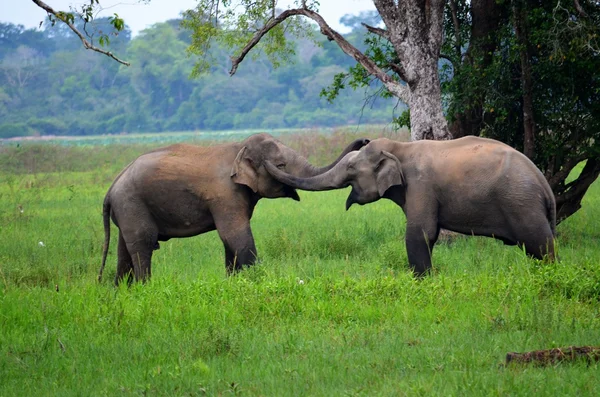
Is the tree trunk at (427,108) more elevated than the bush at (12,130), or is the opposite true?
the tree trunk at (427,108)

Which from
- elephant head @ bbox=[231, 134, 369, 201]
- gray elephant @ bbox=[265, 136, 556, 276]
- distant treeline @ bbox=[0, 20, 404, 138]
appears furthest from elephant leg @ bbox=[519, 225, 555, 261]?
distant treeline @ bbox=[0, 20, 404, 138]

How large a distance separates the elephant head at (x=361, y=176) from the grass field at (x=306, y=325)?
3.03 feet

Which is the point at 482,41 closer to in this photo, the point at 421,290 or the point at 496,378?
the point at 421,290

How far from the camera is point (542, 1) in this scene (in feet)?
43.7

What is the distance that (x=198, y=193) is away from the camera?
34.4 ft

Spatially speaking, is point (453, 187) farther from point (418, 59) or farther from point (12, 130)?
point (12, 130)

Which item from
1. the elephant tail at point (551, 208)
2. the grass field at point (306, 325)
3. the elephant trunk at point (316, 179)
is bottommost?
the grass field at point (306, 325)

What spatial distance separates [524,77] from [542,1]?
114 cm

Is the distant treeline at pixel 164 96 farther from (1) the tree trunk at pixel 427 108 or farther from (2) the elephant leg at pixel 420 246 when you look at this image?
(2) the elephant leg at pixel 420 246

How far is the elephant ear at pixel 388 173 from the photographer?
10117mm

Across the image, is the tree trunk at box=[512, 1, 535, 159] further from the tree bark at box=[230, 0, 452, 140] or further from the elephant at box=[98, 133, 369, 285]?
the elephant at box=[98, 133, 369, 285]

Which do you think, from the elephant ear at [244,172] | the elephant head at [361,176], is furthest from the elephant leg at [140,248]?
the elephant head at [361,176]

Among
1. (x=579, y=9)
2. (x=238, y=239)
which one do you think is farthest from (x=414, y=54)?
(x=238, y=239)

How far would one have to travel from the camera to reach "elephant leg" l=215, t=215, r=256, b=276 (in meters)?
10.2
